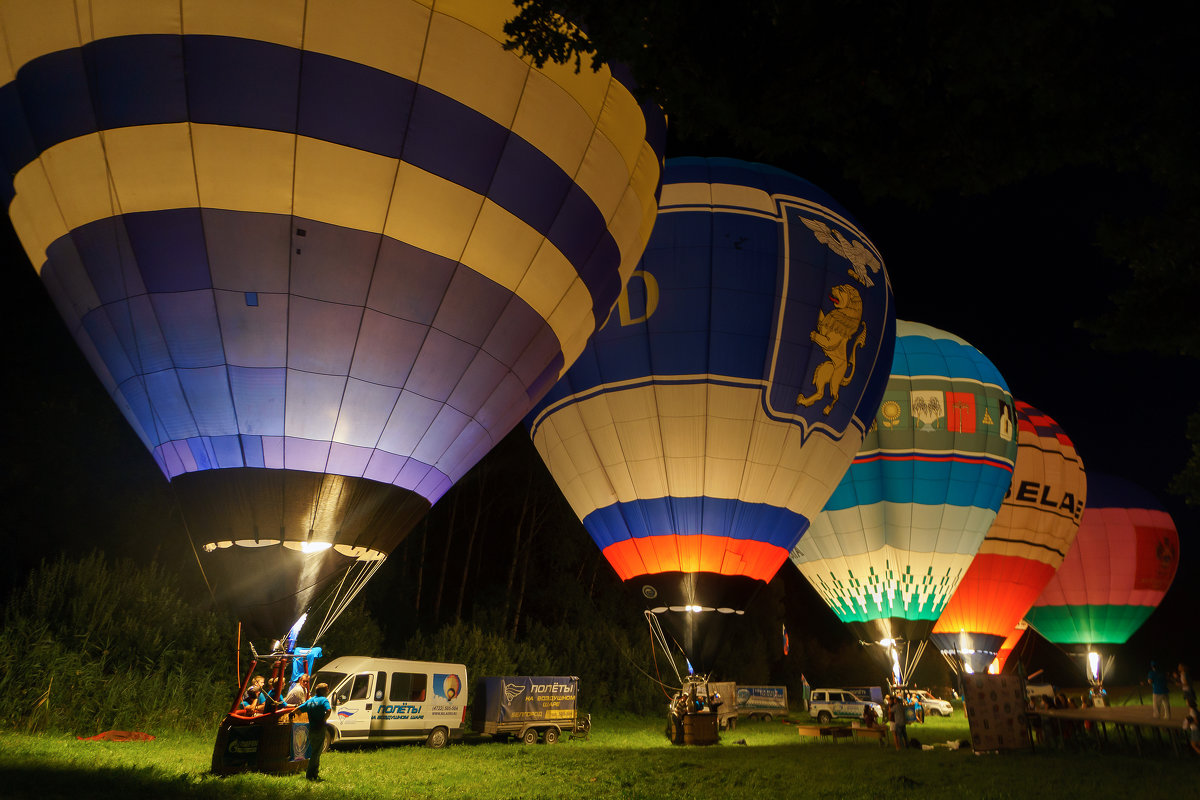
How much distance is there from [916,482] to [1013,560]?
566 centimetres

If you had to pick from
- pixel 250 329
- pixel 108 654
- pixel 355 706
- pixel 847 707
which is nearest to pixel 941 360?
pixel 847 707

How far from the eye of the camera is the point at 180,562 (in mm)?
14508

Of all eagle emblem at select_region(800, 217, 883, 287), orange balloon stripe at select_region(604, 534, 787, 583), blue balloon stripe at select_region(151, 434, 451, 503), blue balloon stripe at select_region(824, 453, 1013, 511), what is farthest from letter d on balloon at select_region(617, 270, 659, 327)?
blue balloon stripe at select_region(824, 453, 1013, 511)

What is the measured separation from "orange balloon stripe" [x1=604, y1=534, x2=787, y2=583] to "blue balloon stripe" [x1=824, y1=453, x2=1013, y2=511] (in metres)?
5.19

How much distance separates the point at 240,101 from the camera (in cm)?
586

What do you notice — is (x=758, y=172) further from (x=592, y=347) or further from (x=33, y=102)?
(x=33, y=102)

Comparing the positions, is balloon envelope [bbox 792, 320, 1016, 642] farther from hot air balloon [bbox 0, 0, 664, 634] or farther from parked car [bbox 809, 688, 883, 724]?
hot air balloon [bbox 0, 0, 664, 634]

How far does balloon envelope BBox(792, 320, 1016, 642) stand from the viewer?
626 inches

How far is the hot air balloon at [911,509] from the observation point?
15852 millimetres

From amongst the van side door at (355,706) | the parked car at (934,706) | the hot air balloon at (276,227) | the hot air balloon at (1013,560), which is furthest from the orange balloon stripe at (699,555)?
the parked car at (934,706)

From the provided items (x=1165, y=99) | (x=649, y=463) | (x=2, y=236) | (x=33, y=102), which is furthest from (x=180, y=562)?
(x=1165, y=99)

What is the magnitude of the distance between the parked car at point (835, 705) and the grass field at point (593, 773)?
356 inches

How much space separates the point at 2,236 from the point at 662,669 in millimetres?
18975

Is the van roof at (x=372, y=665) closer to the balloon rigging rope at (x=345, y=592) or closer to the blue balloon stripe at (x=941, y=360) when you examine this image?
the balloon rigging rope at (x=345, y=592)
